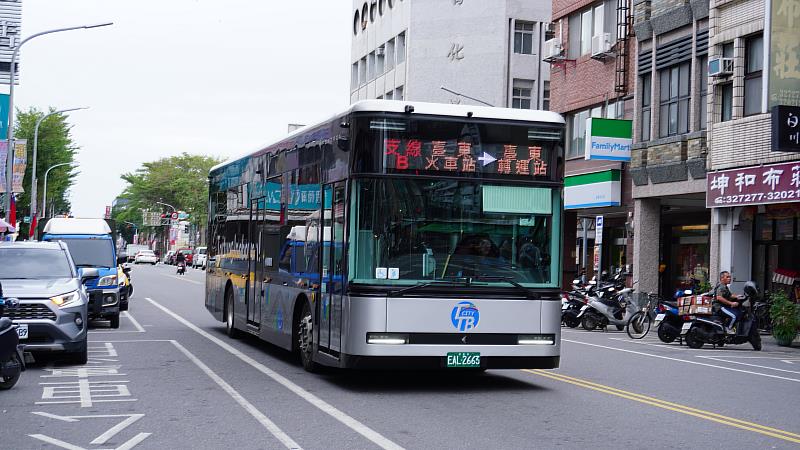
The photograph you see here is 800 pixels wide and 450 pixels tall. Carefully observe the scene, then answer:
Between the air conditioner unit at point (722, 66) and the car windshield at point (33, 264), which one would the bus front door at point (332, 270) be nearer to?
the car windshield at point (33, 264)

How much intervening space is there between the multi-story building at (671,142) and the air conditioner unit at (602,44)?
1.79m

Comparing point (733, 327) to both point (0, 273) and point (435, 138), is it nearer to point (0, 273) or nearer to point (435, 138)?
point (435, 138)

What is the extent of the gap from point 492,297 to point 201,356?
596cm

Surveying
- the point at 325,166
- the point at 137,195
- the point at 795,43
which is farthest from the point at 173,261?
the point at 325,166

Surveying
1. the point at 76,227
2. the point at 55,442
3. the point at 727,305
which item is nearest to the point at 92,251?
the point at 76,227

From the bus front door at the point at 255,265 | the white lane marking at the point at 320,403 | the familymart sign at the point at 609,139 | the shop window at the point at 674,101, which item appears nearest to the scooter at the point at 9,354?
the white lane marking at the point at 320,403

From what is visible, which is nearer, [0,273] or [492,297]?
[492,297]

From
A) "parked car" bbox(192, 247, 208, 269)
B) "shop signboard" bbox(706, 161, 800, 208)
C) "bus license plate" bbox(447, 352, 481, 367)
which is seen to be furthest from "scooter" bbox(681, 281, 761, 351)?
"parked car" bbox(192, 247, 208, 269)

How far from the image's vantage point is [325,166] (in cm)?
1334

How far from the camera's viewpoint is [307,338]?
13.9m

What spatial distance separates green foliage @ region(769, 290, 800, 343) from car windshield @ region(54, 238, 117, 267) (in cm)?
1405

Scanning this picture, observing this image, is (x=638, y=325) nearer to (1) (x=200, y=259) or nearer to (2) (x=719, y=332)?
(2) (x=719, y=332)

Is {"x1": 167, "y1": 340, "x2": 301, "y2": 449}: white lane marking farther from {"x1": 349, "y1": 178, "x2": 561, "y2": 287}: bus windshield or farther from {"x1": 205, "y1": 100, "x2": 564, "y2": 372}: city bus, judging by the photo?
{"x1": 349, "y1": 178, "x2": 561, "y2": 287}: bus windshield

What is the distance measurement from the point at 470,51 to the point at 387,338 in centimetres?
4899
